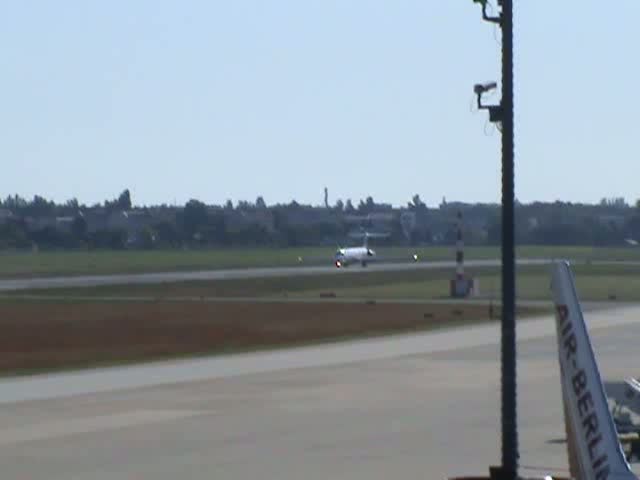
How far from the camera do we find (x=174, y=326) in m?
64.3

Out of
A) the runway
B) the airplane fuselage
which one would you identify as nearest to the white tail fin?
the runway

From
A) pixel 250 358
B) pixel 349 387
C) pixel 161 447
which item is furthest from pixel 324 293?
pixel 161 447

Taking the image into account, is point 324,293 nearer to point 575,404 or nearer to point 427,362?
point 427,362

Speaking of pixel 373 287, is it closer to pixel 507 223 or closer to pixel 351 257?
pixel 351 257

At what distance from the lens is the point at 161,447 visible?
30312 mm

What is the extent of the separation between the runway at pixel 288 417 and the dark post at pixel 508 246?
6.90 meters

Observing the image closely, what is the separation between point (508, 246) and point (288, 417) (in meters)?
15.8

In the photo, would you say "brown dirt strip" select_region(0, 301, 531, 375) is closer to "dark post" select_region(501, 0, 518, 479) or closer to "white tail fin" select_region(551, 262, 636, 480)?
"dark post" select_region(501, 0, 518, 479)

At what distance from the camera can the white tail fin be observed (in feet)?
42.8

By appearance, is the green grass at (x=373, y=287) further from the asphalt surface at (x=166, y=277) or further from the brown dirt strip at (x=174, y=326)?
the brown dirt strip at (x=174, y=326)

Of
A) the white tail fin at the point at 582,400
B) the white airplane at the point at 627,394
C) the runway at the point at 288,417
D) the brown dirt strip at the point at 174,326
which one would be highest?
the white tail fin at the point at 582,400

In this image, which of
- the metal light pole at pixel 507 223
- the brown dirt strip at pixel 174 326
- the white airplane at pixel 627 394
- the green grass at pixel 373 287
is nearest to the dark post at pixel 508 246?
the metal light pole at pixel 507 223

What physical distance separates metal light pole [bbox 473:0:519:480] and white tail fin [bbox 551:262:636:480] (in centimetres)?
543

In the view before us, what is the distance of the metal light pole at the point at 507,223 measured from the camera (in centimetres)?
1981
